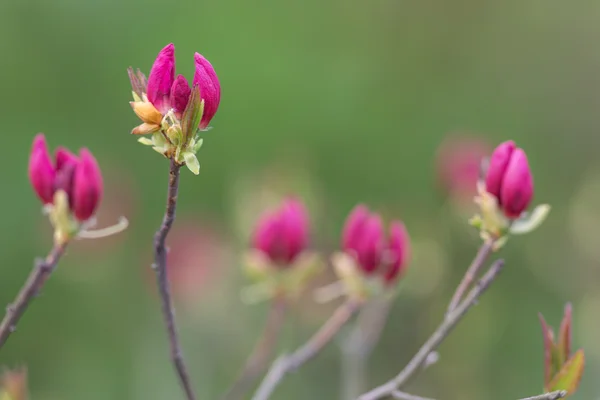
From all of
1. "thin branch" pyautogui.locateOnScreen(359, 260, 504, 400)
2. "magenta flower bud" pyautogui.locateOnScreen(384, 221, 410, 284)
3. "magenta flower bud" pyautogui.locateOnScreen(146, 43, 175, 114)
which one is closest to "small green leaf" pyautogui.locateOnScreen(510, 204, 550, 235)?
"thin branch" pyautogui.locateOnScreen(359, 260, 504, 400)

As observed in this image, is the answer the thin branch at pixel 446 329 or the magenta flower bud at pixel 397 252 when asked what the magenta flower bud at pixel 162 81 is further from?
the magenta flower bud at pixel 397 252

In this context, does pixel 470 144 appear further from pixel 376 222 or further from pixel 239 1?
pixel 239 1

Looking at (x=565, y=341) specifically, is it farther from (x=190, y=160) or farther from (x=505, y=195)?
(x=190, y=160)

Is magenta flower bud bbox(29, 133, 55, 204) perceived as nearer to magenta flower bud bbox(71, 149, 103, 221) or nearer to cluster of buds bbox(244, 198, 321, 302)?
magenta flower bud bbox(71, 149, 103, 221)

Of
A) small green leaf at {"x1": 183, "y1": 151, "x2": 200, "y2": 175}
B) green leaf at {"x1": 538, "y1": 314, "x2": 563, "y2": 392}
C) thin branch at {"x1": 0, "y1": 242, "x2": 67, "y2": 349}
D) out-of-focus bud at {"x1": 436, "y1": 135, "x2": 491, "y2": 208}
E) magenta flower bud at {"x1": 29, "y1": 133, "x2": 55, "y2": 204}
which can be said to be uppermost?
out-of-focus bud at {"x1": 436, "y1": 135, "x2": 491, "y2": 208}

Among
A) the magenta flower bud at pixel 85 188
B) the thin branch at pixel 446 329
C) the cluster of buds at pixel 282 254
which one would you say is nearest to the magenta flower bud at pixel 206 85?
the magenta flower bud at pixel 85 188

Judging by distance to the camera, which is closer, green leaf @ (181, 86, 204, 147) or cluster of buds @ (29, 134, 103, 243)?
green leaf @ (181, 86, 204, 147)
